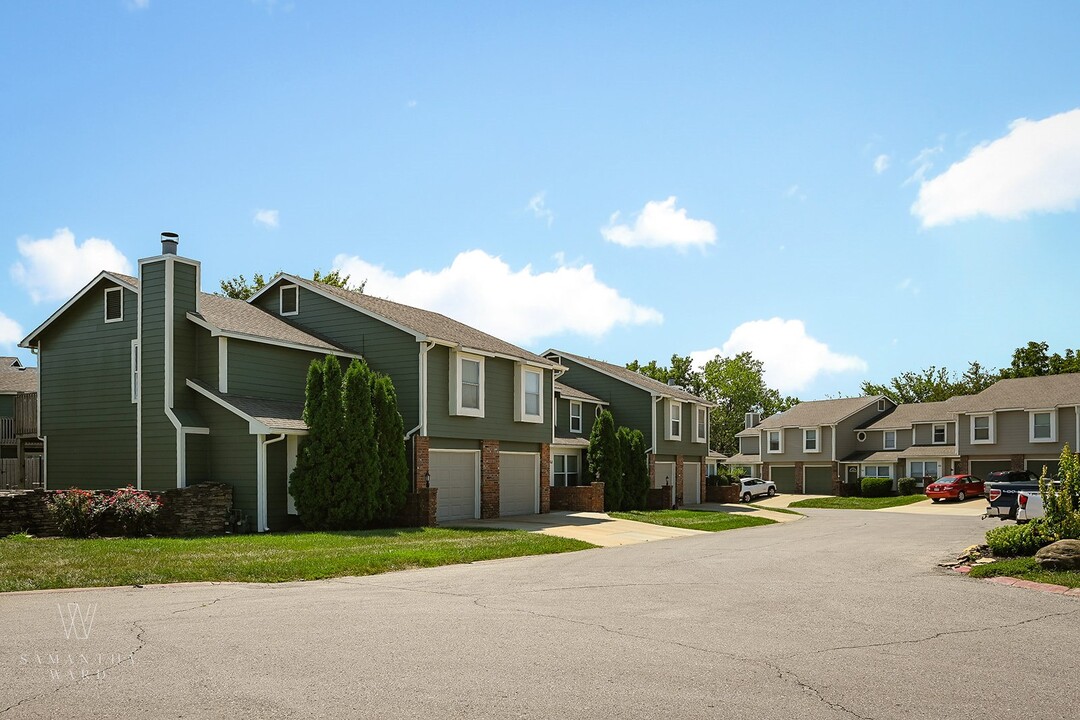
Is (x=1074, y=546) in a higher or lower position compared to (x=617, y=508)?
higher

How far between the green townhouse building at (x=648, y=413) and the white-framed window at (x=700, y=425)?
Result: 52 mm

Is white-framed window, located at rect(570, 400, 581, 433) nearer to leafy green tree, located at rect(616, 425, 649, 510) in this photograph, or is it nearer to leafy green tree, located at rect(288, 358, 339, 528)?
leafy green tree, located at rect(616, 425, 649, 510)

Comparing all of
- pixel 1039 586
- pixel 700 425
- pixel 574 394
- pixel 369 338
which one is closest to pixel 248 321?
pixel 369 338

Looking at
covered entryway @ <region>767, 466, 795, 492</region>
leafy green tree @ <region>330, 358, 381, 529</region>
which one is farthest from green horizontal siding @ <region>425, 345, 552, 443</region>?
covered entryway @ <region>767, 466, 795, 492</region>

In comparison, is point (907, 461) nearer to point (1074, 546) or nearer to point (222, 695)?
point (1074, 546)

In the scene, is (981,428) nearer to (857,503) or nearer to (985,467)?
(985,467)

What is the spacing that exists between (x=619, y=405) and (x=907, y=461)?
27479 millimetres

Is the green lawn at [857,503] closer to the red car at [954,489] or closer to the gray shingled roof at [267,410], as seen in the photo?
the red car at [954,489]

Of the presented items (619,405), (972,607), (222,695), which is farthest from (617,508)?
(222,695)

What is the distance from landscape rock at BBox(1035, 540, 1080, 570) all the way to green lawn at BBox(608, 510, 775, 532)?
1444 centimetres

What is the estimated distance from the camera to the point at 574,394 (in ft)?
133

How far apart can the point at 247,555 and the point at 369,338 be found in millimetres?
12118

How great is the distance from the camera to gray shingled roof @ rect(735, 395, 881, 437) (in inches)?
2502

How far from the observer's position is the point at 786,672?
7.73m
